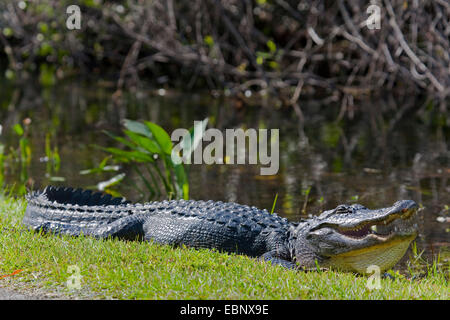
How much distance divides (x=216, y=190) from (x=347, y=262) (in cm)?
340

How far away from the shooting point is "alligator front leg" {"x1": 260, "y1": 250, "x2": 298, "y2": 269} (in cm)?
502

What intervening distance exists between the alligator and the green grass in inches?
9.5

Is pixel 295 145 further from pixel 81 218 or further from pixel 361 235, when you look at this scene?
pixel 361 235

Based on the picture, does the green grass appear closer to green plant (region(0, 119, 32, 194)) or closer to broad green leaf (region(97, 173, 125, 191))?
broad green leaf (region(97, 173, 125, 191))

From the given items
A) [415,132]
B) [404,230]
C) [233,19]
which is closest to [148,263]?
[404,230]

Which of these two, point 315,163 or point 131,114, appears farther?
point 131,114

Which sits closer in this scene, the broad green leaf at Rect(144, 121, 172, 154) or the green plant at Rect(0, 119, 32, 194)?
the broad green leaf at Rect(144, 121, 172, 154)

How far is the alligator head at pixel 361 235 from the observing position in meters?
4.67

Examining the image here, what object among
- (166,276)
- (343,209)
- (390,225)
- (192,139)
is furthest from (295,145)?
(166,276)

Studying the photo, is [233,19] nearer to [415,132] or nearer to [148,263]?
[415,132]

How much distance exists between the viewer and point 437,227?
6703mm

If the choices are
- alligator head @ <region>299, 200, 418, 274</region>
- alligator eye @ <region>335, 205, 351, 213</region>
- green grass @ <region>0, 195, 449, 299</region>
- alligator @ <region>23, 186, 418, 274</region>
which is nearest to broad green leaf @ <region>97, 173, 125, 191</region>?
alligator @ <region>23, 186, 418, 274</region>

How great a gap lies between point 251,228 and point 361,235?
853mm

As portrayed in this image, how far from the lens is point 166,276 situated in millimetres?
4242
